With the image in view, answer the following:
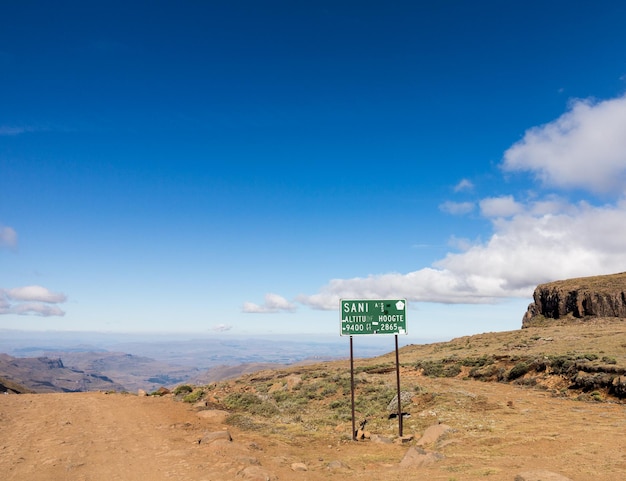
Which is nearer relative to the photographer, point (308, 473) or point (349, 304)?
point (308, 473)

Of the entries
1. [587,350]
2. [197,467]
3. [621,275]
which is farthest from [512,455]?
[621,275]

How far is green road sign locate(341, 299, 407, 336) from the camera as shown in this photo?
18.4 meters

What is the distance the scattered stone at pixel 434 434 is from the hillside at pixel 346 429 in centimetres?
5

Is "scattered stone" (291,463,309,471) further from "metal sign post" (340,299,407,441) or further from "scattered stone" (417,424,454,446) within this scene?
"metal sign post" (340,299,407,441)

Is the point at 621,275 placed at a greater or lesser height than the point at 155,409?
greater

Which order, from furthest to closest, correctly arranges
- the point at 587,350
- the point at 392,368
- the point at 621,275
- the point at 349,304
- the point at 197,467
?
the point at 621,275, the point at 392,368, the point at 587,350, the point at 349,304, the point at 197,467

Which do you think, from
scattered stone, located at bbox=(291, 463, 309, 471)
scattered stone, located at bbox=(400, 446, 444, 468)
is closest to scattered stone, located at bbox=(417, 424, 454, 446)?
scattered stone, located at bbox=(400, 446, 444, 468)

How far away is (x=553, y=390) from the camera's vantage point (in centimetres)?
2538

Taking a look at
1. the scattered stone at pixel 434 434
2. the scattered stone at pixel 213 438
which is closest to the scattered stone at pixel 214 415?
the scattered stone at pixel 213 438

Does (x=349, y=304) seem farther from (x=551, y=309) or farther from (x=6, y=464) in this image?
(x=551, y=309)

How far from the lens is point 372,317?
18641 mm

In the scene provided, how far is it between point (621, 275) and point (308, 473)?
75.7 m

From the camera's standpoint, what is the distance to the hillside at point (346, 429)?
40.9 ft

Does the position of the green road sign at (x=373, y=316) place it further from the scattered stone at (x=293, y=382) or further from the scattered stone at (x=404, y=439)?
the scattered stone at (x=293, y=382)
